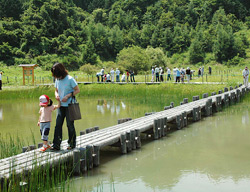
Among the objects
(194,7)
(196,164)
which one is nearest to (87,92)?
(196,164)

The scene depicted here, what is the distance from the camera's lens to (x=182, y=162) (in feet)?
26.1

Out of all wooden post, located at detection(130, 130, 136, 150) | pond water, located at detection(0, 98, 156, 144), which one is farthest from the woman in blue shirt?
pond water, located at detection(0, 98, 156, 144)

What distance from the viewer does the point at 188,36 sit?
87.6 metres

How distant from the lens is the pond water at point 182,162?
6570 mm

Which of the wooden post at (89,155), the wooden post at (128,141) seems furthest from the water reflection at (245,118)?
the wooden post at (89,155)

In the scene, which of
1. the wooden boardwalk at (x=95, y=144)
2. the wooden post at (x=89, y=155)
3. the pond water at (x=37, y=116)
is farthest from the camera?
the pond water at (x=37, y=116)

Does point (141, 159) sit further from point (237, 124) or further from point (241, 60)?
point (241, 60)

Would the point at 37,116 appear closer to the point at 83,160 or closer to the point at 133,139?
the point at 133,139

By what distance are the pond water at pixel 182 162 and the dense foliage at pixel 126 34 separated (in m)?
33.7

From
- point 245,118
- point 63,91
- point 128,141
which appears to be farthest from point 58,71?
point 245,118

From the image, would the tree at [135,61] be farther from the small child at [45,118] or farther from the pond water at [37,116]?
the small child at [45,118]

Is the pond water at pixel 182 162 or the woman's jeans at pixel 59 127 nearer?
the pond water at pixel 182 162

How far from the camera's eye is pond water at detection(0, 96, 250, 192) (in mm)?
6570

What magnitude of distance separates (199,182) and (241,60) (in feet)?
227
